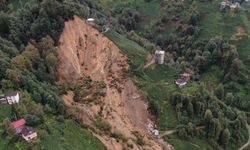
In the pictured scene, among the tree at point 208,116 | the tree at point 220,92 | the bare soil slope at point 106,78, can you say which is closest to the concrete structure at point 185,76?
the tree at point 208,116

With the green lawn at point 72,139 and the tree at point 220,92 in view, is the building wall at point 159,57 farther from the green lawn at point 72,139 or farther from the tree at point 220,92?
the green lawn at point 72,139

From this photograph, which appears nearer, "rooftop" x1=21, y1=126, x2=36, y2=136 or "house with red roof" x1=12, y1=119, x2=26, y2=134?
"rooftop" x1=21, y1=126, x2=36, y2=136

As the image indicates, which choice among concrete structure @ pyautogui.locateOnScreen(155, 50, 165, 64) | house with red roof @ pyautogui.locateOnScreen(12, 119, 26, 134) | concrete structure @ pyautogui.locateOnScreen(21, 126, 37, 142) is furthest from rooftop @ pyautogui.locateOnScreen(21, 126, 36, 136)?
concrete structure @ pyautogui.locateOnScreen(155, 50, 165, 64)

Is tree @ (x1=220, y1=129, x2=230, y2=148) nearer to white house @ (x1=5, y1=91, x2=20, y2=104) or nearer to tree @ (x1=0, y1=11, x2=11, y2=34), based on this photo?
white house @ (x1=5, y1=91, x2=20, y2=104)

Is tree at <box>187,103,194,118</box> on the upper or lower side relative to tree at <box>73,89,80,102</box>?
lower

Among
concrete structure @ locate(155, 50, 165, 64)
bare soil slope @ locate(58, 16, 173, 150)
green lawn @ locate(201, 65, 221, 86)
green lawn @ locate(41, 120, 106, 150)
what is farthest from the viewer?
green lawn @ locate(201, 65, 221, 86)

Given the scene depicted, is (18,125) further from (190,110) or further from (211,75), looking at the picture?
(211,75)
